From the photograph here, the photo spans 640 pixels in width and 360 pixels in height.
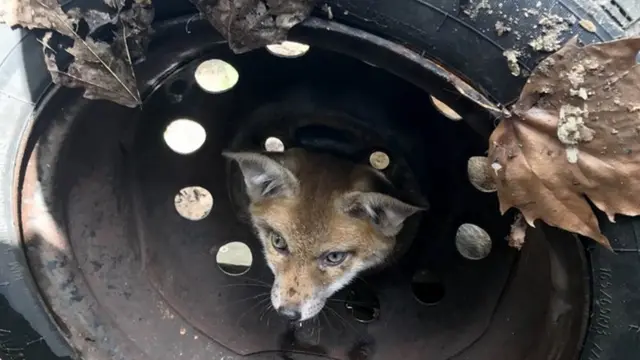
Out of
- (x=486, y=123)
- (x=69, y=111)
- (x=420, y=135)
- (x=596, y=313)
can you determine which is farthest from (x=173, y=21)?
(x=596, y=313)

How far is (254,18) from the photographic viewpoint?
5.42 feet

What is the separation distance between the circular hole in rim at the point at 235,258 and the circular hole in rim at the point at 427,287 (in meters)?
0.54

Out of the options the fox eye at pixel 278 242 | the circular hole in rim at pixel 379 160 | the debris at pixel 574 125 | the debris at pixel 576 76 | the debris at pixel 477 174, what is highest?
the debris at pixel 576 76

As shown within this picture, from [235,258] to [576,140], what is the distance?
1403mm

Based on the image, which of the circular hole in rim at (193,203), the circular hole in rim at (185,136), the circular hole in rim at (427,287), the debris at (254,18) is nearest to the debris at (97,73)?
the debris at (254,18)

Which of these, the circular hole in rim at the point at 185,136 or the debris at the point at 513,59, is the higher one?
the debris at the point at 513,59

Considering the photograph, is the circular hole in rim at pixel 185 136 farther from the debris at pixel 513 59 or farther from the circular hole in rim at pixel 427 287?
the debris at pixel 513 59

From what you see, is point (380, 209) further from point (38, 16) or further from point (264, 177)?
point (38, 16)

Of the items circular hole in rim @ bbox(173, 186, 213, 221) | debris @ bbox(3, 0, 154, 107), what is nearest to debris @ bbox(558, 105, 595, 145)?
debris @ bbox(3, 0, 154, 107)

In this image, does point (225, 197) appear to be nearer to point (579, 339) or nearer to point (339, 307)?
point (339, 307)

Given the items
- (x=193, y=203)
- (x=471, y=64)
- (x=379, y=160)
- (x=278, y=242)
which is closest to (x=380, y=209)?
(x=379, y=160)

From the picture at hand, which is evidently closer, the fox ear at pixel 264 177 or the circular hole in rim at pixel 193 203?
the fox ear at pixel 264 177

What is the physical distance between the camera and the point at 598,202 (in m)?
1.60

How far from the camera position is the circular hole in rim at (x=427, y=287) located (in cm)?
236
